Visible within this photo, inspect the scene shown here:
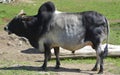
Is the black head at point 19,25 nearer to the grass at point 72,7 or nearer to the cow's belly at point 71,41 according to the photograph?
the cow's belly at point 71,41

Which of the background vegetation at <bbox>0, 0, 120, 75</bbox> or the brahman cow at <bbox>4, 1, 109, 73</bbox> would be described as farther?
the background vegetation at <bbox>0, 0, 120, 75</bbox>

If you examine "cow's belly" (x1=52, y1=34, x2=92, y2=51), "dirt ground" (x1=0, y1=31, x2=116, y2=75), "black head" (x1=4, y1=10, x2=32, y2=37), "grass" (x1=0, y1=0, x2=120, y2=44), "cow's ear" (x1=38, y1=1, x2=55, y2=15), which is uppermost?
"cow's ear" (x1=38, y1=1, x2=55, y2=15)

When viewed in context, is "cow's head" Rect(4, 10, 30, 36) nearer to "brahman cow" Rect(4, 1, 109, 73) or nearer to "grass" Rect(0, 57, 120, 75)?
"brahman cow" Rect(4, 1, 109, 73)

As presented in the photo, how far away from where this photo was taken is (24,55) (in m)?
15.0

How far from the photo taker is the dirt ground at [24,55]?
483 inches

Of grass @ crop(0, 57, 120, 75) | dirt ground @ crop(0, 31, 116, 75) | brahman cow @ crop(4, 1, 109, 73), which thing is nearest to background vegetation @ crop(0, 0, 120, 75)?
grass @ crop(0, 57, 120, 75)

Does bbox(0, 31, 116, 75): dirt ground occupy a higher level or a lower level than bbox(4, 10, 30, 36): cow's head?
lower

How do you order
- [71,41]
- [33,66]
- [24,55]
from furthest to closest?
[24,55], [33,66], [71,41]

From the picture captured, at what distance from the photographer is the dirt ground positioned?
1228 cm

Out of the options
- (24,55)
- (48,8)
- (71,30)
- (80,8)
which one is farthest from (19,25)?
(80,8)

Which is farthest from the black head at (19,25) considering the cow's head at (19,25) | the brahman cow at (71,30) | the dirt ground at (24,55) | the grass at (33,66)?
the dirt ground at (24,55)

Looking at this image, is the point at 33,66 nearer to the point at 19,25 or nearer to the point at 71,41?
the point at 19,25

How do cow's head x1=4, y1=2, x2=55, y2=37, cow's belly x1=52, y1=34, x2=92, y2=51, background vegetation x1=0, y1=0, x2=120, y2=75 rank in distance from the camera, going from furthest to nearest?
1. background vegetation x1=0, y1=0, x2=120, y2=75
2. cow's head x1=4, y1=2, x2=55, y2=37
3. cow's belly x1=52, y1=34, x2=92, y2=51

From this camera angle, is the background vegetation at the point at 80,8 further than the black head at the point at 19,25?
Yes
